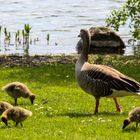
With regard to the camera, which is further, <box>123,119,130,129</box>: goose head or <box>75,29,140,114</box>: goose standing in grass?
<box>75,29,140,114</box>: goose standing in grass

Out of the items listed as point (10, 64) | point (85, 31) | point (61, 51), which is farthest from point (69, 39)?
point (85, 31)

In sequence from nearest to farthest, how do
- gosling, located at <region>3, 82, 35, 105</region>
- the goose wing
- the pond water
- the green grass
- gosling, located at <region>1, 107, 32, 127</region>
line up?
the green grass
gosling, located at <region>1, 107, 32, 127</region>
the goose wing
gosling, located at <region>3, 82, 35, 105</region>
the pond water

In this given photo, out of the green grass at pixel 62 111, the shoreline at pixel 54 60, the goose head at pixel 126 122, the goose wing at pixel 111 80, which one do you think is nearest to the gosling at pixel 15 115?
the green grass at pixel 62 111

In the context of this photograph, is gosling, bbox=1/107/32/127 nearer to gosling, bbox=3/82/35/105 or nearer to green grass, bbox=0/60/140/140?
green grass, bbox=0/60/140/140

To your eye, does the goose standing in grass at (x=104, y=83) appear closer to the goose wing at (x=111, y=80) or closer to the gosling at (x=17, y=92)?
the goose wing at (x=111, y=80)

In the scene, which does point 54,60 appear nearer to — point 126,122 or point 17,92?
point 17,92

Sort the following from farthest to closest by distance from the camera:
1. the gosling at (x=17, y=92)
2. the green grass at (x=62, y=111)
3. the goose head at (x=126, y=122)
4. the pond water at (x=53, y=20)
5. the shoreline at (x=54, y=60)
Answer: the pond water at (x=53, y=20) → the shoreline at (x=54, y=60) → the gosling at (x=17, y=92) → the goose head at (x=126, y=122) → the green grass at (x=62, y=111)

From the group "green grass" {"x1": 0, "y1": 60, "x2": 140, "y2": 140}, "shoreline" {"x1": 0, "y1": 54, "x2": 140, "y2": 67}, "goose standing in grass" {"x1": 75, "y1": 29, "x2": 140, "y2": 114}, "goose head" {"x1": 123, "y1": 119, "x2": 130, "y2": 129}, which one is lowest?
"shoreline" {"x1": 0, "y1": 54, "x2": 140, "y2": 67}

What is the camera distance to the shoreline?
27391 millimetres

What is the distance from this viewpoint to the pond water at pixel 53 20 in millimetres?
34781

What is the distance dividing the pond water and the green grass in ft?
29.1

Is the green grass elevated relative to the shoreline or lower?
elevated

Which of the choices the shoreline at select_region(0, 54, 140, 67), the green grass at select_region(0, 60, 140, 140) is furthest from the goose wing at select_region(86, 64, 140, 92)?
the shoreline at select_region(0, 54, 140, 67)

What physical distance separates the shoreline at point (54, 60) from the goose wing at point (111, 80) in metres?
10.8
